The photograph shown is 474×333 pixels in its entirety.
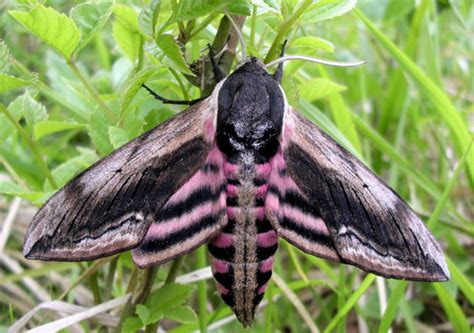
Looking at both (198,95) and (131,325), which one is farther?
(198,95)

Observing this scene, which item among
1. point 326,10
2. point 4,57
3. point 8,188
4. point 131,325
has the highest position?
point 326,10

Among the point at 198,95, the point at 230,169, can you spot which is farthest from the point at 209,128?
the point at 198,95

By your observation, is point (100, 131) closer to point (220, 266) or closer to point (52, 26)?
point (52, 26)

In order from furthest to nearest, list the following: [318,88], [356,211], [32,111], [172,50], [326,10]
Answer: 1. [318,88]
2. [32,111]
3. [356,211]
4. [326,10]
5. [172,50]

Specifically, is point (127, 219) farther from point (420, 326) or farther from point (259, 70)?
point (420, 326)

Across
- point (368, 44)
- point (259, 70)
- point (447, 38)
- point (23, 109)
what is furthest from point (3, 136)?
point (447, 38)

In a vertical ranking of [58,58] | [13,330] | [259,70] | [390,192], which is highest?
[259,70]

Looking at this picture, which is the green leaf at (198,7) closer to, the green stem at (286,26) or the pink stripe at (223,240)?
→ the green stem at (286,26)
